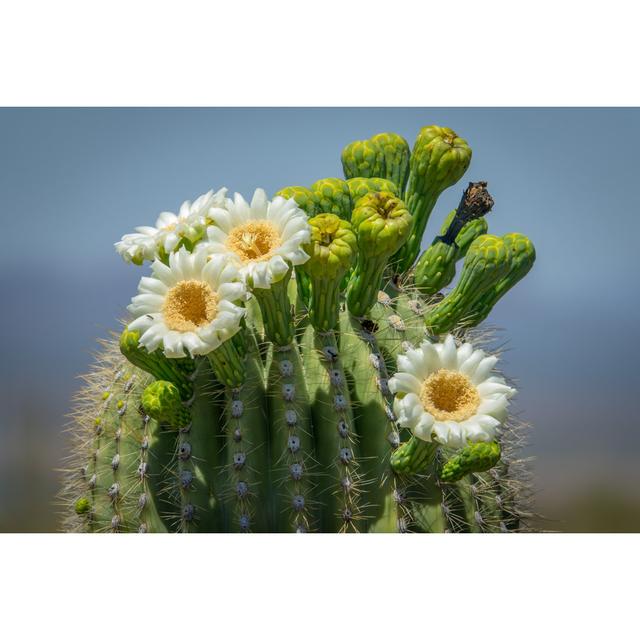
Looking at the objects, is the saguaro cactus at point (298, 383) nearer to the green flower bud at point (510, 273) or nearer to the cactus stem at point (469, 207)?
the green flower bud at point (510, 273)

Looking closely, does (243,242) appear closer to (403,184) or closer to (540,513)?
(403,184)

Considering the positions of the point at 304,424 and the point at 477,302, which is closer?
the point at 304,424

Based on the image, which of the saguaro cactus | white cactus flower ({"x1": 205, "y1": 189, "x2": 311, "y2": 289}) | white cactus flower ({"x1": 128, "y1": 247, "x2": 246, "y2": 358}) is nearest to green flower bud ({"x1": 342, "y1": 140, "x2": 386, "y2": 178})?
the saguaro cactus

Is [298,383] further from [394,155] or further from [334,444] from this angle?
[394,155]

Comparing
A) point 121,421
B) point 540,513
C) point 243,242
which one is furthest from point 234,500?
point 540,513

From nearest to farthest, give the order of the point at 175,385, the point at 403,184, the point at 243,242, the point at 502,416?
the point at 502,416, the point at 243,242, the point at 175,385, the point at 403,184

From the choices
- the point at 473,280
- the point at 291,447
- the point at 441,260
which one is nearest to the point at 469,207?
the point at 441,260

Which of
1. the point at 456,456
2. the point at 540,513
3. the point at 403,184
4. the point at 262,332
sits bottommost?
the point at 540,513
